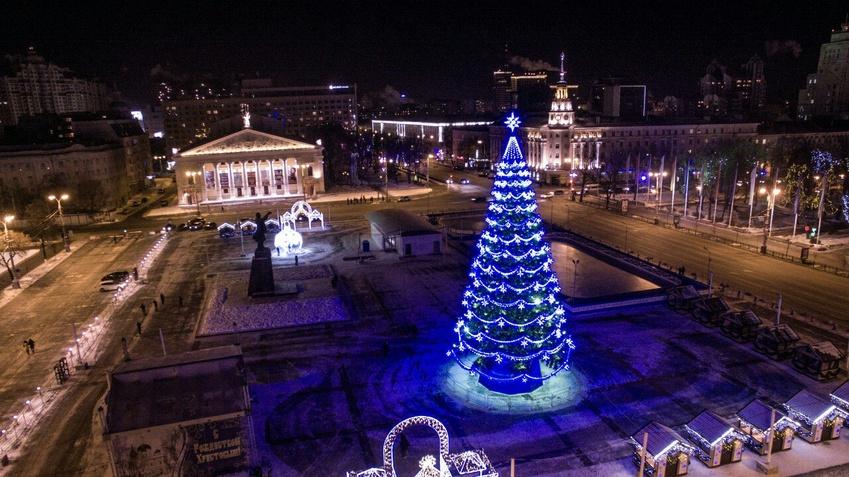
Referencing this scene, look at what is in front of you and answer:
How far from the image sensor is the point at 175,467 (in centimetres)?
1811

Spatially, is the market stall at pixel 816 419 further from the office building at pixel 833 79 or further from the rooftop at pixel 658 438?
the office building at pixel 833 79

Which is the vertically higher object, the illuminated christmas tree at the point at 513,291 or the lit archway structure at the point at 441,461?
the illuminated christmas tree at the point at 513,291

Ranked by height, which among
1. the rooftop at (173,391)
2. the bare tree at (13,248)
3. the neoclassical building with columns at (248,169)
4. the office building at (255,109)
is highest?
the office building at (255,109)

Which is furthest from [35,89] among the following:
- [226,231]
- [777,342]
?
[777,342]

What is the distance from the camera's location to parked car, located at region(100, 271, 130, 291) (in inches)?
1639

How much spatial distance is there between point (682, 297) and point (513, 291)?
651 inches

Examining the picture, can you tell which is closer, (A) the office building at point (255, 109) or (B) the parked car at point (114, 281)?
(B) the parked car at point (114, 281)

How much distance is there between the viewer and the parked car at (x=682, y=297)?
34.6m

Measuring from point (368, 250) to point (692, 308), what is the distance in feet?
90.7

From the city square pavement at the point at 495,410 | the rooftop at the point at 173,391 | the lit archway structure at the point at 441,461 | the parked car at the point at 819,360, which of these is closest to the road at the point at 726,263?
the parked car at the point at 819,360

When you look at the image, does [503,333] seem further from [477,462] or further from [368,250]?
[368,250]

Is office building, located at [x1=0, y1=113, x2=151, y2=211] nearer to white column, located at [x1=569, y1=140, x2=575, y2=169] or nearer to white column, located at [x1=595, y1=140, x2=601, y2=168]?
white column, located at [x1=569, y1=140, x2=575, y2=169]

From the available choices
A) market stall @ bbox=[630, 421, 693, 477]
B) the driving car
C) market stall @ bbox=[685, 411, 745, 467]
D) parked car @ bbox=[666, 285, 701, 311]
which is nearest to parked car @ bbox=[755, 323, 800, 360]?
parked car @ bbox=[666, 285, 701, 311]

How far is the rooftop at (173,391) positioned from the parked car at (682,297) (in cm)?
2728
